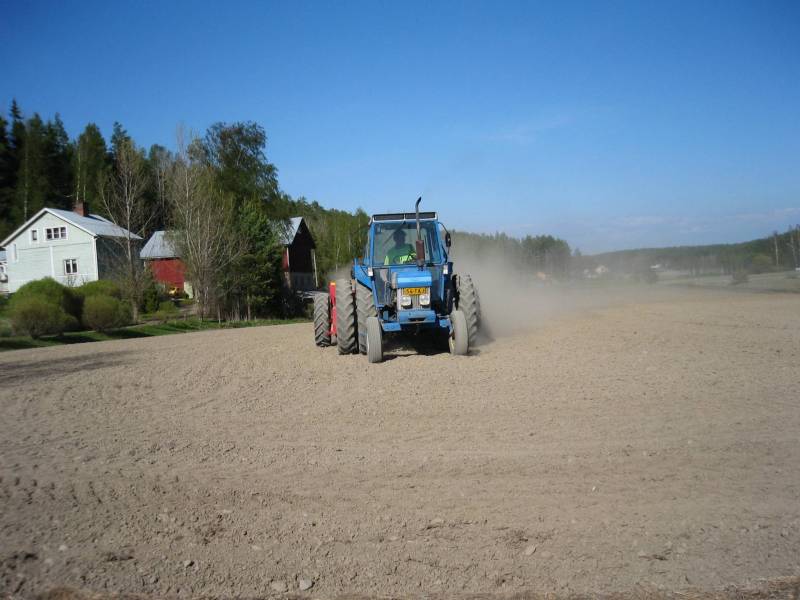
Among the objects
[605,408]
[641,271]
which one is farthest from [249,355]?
[641,271]

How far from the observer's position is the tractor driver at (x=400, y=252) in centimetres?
1270

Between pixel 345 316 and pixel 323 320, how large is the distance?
2.20 m

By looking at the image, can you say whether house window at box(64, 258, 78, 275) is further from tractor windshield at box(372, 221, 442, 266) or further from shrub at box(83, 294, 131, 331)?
tractor windshield at box(372, 221, 442, 266)

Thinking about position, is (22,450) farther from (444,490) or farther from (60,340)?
(60,340)

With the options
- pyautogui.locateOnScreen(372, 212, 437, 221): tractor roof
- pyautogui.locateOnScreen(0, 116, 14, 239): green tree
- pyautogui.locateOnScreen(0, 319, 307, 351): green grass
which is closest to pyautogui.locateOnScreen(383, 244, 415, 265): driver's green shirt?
pyautogui.locateOnScreen(372, 212, 437, 221): tractor roof

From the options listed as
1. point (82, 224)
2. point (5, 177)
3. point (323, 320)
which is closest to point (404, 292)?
point (323, 320)

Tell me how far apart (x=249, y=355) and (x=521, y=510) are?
419 inches

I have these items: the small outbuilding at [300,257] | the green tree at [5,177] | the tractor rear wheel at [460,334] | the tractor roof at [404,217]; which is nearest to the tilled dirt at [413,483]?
the tractor rear wheel at [460,334]

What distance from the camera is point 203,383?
10.4 metres

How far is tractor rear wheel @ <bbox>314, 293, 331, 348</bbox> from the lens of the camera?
47.6 ft

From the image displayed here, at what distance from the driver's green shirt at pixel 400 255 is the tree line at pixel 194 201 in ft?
73.9

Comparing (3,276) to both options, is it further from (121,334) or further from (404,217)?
(404,217)

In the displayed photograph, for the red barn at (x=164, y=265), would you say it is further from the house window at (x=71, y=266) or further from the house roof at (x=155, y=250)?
the house window at (x=71, y=266)

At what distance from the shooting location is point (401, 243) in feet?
43.0
